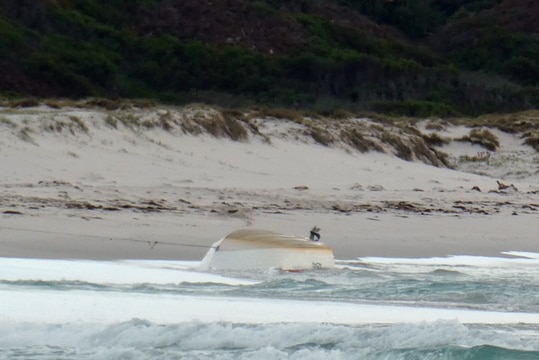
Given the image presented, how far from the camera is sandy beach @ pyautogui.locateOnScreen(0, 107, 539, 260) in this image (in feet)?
34.9

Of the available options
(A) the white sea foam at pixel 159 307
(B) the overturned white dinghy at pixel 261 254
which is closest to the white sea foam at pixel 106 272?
(A) the white sea foam at pixel 159 307

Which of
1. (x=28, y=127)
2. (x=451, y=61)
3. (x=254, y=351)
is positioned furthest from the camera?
(x=451, y=61)

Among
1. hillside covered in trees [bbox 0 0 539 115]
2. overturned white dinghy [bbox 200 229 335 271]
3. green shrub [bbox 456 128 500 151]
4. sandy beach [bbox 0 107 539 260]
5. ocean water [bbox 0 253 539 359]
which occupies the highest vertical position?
hillside covered in trees [bbox 0 0 539 115]

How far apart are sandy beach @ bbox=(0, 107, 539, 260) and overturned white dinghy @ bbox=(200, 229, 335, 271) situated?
0.70m

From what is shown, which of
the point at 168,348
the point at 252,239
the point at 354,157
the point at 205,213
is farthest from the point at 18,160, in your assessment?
the point at 168,348

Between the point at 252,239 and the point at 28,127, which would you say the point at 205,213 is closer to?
the point at 252,239

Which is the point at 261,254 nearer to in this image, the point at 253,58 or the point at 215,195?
the point at 215,195

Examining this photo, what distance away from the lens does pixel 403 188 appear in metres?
15.3

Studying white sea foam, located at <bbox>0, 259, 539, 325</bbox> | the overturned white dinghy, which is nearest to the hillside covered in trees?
the overturned white dinghy

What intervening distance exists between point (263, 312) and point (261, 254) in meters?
1.92

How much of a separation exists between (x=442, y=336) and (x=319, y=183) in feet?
26.7

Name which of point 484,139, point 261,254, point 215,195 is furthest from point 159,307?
point 484,139

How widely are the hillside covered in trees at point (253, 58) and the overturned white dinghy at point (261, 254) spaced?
18.2 m

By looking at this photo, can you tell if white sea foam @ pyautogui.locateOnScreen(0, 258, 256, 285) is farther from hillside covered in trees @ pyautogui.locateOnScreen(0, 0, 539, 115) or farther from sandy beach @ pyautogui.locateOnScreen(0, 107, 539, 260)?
hillside covered in trees @ pyautogui.locateOnScreen(0, 0, 539, 115)
